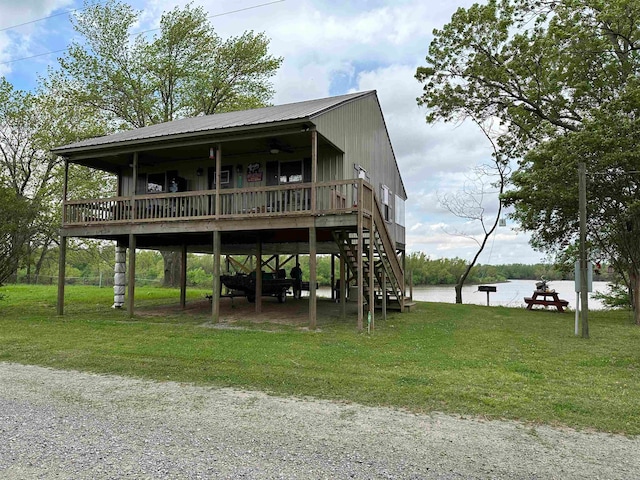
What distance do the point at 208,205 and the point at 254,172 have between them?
2.09m

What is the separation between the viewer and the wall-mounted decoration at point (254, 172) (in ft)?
47.3

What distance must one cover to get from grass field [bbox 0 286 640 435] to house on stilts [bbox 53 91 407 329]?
1813mm

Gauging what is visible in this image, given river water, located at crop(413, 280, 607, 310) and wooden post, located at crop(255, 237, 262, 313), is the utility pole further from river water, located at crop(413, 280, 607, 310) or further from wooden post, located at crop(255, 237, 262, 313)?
river water, located at crop(413, 280, 607, 310)

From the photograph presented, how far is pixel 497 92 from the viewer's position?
2061cm

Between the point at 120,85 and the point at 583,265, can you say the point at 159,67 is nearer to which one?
the point at 120,85

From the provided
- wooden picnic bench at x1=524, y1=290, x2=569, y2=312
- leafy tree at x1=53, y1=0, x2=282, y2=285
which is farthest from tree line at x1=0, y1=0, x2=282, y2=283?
wooden picnic bench at x1=524, y1=290, x2=569, y2=312

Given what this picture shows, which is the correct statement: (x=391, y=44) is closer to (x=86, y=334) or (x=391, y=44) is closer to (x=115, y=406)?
(x=86, y=334)

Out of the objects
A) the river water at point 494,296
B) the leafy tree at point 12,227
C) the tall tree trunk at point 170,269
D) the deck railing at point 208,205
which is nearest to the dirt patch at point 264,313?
the deck railing at point 208,205

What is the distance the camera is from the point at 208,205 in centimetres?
1319

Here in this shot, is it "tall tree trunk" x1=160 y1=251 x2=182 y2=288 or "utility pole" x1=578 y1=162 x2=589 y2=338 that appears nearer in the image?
"utility pole" x1=578 y1=162 x2=589 y2=338

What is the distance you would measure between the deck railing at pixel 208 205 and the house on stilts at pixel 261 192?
0.04 metres

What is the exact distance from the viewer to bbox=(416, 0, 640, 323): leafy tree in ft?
43.9

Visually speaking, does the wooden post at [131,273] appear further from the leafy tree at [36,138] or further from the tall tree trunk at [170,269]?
the tall tree trunk at [170,269]

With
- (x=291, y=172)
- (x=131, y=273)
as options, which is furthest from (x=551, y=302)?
(x=131, y=273)
